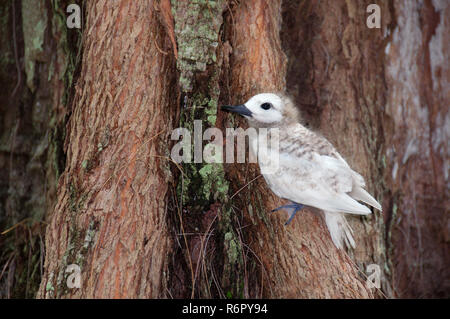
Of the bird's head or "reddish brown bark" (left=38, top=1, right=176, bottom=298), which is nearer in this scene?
"reddish brown bark" (left=38, top=1, right=176, bottom=298)

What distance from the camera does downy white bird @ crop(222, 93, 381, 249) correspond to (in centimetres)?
183

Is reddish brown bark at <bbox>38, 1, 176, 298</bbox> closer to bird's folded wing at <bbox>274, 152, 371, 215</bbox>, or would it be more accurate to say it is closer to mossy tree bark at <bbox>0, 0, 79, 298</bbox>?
bird's folded wing at <bbox>274, 152, 371, 215</bbox>

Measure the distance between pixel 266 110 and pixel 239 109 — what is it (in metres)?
A: 0.14

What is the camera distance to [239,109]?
6.36 ft

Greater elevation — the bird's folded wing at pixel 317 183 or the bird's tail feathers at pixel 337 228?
the bird's folded wing at pixel 317 183

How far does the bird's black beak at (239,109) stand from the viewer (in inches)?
75.7

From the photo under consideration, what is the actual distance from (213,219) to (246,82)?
2.38ft

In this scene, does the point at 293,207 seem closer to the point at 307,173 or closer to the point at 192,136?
the point at 307,173

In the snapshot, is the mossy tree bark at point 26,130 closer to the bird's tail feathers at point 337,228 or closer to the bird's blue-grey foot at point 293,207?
the bird's blue-grey foot at point 293,207

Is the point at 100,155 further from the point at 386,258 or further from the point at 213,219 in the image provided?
the point at 386,258

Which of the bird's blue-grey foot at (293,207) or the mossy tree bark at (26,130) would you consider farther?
the mossy tree bark at (26,130)

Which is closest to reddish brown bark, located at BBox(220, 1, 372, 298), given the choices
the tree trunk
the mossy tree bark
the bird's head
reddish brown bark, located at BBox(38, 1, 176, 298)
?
the tree trunk

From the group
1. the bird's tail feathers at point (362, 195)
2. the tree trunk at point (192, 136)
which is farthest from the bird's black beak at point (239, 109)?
the bird's tail feathers at point (362, 195)
